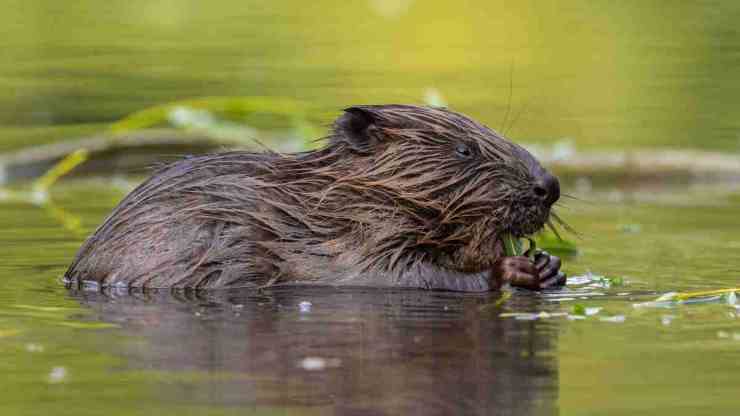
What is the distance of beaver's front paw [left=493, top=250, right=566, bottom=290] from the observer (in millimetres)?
5391

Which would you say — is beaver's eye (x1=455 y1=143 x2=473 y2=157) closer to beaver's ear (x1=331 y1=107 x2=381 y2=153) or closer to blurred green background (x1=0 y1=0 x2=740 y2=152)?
beaver's ear (x1=331 y1=107 x2=381 y2=153)

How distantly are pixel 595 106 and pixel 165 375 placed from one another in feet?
25.0

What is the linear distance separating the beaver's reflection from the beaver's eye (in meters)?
0.51

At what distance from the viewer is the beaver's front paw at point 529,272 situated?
17.7 ft

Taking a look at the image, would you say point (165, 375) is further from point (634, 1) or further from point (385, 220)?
point (634, 1)

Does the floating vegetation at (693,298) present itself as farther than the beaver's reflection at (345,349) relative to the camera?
Yes

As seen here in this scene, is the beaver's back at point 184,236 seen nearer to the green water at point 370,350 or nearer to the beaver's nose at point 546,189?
the green water at point 370,350

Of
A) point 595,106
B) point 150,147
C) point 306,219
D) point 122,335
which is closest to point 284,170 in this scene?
point 306,219

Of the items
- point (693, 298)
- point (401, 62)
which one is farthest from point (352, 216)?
point (401, 62)

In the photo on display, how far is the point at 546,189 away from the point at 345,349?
4.35 ft

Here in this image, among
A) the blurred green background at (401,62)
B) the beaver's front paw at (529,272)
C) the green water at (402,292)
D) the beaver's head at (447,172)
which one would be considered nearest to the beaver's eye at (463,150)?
the beaver's head at (447,172)

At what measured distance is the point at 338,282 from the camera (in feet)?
17.8

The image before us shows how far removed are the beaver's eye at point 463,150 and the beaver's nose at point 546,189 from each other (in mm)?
262

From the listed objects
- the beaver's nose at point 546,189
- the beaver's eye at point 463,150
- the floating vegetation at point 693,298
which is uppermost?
the beaver's eye at point 463,150
